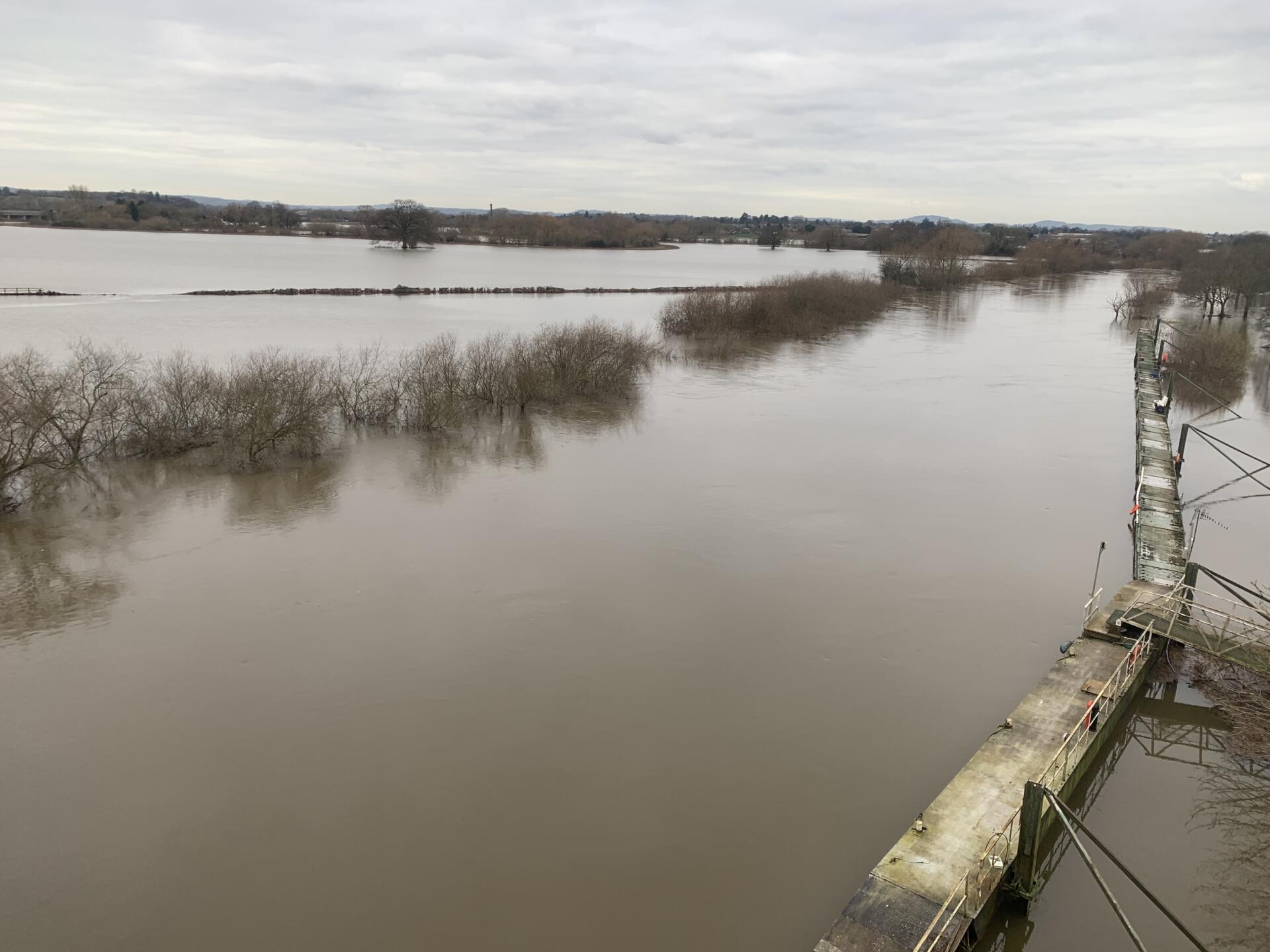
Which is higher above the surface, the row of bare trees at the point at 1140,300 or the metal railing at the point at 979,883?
the row of bare trees at the point at 1140,300

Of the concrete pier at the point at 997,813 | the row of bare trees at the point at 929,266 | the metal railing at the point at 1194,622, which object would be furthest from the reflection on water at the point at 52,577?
the row of bare trees at the point at 929,266

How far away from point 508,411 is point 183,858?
23.0 meters

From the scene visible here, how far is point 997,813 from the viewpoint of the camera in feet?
33.2

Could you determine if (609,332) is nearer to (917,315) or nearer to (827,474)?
(827,474)

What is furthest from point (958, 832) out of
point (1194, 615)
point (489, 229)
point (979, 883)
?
point (489, 229)

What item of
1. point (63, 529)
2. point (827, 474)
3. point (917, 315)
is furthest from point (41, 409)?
point (917, 315)

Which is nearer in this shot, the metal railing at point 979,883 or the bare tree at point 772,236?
the metal railing at point 979,883

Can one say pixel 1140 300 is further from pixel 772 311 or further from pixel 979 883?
pixel 979 883

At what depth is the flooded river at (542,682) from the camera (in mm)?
10078

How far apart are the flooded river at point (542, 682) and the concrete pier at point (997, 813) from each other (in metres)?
1.04

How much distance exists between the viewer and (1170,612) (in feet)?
47.6

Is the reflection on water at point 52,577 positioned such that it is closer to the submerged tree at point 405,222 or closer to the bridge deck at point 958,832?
the bridge deck at point 958,832

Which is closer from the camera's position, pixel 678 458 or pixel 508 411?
pixel 678 458

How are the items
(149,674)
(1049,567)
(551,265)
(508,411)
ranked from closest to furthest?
(149,674) < (1049,567) < (508,411) < (551,265)
